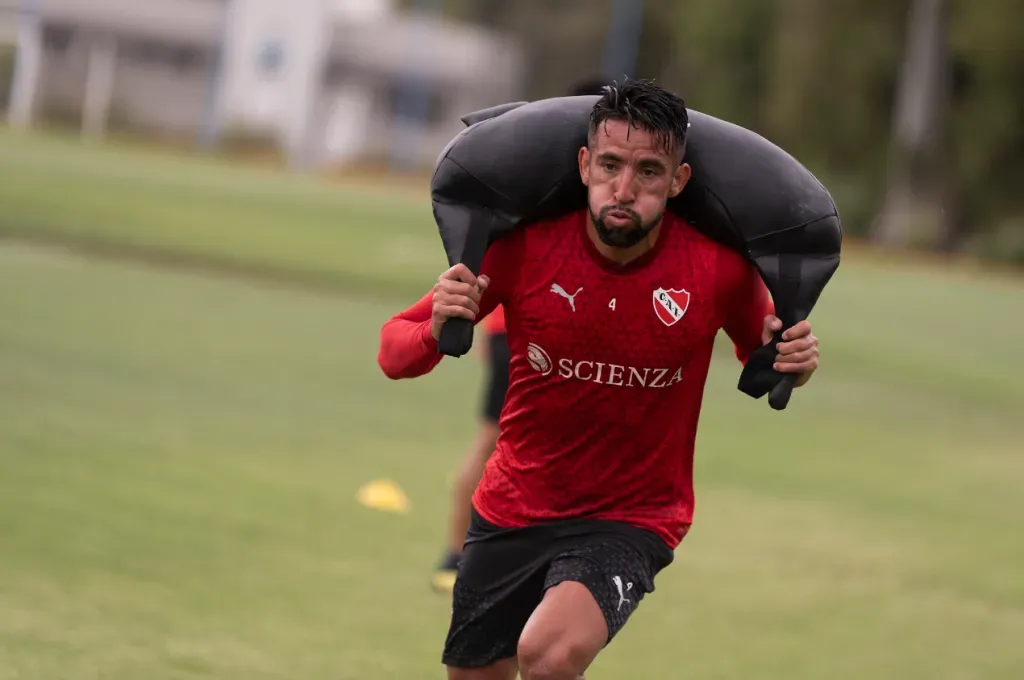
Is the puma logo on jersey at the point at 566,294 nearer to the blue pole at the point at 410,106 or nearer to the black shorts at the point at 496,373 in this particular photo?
the black shorts at the point at 496,373

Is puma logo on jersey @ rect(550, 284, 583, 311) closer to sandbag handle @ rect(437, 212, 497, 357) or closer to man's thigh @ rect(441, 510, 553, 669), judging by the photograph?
sandbag handle @ rect(437, 212, 497, 357)

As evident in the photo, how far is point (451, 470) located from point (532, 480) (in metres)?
5.48

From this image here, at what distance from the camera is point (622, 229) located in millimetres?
4344

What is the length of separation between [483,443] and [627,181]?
3628 mm

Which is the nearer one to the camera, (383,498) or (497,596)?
(497,596)

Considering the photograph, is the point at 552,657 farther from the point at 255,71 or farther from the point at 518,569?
the point at 255,71

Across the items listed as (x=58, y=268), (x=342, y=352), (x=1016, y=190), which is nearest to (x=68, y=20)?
(x=1016, y=190)

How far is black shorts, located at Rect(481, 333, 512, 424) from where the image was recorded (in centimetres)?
764

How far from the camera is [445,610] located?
7.11 meters

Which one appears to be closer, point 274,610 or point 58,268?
point 274,610

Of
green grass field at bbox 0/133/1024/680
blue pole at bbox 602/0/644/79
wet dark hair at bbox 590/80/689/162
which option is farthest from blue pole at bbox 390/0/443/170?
wet dark hair at bbox 590/80/689/162

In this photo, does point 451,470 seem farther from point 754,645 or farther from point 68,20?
point 68,20

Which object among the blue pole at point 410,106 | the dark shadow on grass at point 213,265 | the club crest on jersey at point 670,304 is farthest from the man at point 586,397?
the blue pole at point 410,106

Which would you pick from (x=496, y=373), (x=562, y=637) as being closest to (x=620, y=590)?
(x=562, y=637)
